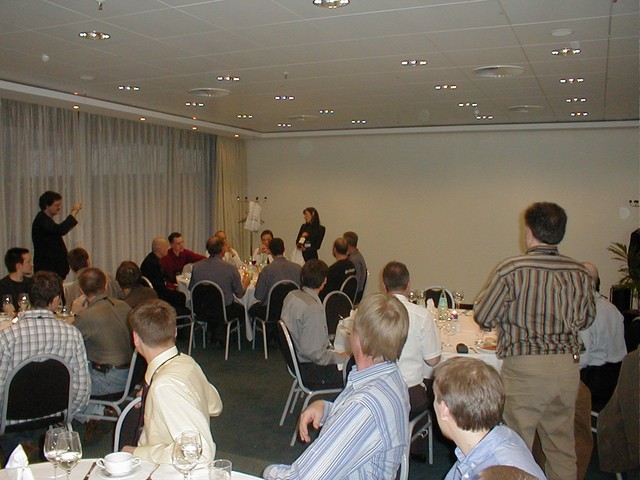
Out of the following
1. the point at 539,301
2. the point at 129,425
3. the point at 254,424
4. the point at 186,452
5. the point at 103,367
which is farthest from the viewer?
the point at 254,424

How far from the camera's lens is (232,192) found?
1253cm

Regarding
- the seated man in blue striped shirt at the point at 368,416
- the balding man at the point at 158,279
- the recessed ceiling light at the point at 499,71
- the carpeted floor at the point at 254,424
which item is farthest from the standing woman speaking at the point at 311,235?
the seated man in blue striped shirt at the point at 368,416

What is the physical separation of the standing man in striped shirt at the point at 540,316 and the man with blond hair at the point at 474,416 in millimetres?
1283

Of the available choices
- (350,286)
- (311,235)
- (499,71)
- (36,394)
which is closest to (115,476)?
(36,394)

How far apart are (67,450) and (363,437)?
3.35 ft

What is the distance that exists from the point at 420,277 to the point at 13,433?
875 centimetres

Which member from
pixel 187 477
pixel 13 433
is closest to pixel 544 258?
pixel 187 477

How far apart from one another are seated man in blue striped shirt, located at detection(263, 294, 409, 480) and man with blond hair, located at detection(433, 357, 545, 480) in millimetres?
282

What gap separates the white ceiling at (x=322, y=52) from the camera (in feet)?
13.9

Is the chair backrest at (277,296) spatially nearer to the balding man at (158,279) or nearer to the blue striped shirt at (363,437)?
the balding man at (158,279)

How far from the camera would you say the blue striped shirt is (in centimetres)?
218

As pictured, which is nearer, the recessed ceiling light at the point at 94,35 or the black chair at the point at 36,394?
the black chair at the point at 36,394

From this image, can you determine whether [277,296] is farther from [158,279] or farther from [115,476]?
[115,476]

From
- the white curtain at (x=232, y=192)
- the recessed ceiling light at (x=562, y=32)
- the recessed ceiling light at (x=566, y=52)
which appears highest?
the recessed ceiling light at (x=566, y=52)
